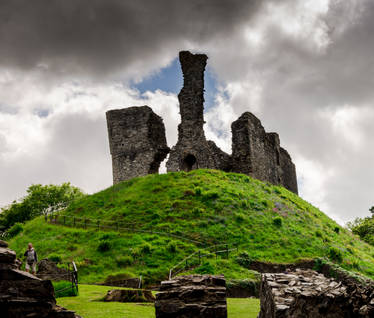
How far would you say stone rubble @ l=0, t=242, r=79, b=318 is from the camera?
830 centimetres

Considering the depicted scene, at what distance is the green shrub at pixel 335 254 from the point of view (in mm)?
23864

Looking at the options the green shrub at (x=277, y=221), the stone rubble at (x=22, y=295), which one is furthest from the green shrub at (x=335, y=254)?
the stone rubble at (x=22, y=295)

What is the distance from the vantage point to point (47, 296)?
874 centimetres

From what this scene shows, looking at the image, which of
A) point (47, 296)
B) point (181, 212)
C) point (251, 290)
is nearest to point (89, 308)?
point (47, 296)

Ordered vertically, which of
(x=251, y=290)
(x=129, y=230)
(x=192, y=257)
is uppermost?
(x=129, y=230)

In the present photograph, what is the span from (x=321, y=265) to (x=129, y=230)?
10.9 m

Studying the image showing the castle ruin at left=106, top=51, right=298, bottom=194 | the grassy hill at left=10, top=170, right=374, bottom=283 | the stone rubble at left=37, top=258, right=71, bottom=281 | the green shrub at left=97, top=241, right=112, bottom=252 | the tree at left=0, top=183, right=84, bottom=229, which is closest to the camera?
the stone rubble at left=37, top=258, right=71, bottom=281

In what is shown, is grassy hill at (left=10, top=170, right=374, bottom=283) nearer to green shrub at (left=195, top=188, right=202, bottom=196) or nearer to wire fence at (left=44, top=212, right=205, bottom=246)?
wire fence at (left=44, top=212, right=205, bottom=246)

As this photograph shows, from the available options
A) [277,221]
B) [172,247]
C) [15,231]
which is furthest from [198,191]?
[15,231]

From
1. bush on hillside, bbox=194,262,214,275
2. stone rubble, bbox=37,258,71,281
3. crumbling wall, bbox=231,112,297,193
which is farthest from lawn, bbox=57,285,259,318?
crumbling wall, bbox=231,112,297,193

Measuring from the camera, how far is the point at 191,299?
417 inches

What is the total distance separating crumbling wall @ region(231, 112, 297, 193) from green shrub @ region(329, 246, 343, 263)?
13200 millimetres

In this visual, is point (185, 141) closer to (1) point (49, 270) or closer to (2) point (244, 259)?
(2) point (244, 259)

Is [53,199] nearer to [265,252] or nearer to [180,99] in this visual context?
[180,99]
